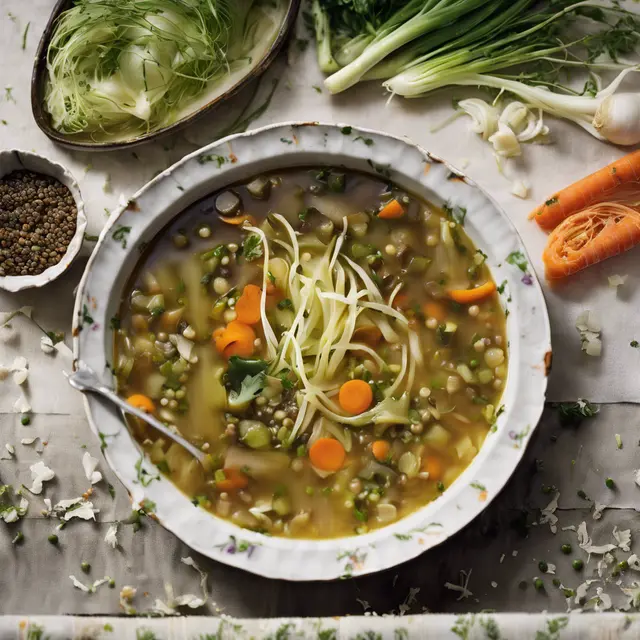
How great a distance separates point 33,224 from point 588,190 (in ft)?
8.87

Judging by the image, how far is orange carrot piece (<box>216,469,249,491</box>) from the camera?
3350mm

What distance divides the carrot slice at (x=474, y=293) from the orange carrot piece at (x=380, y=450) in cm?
73

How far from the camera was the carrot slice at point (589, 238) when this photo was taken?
3.56m

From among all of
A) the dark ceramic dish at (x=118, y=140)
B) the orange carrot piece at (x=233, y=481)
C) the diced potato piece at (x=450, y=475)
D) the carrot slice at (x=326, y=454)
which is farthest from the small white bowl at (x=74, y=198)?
the diced potato piece at (x=450, y=475)

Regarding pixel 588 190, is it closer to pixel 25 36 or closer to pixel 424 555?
pixel 424 555

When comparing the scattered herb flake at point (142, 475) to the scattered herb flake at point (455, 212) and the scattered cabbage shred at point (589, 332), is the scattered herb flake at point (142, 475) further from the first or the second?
the scattered cabbage shred at point (589, 332)

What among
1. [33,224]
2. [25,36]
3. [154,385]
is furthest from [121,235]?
[25,36]

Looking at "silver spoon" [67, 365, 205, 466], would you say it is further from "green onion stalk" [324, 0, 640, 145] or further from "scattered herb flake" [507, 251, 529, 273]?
"green onion stalk" [324, 0, 640, 145]

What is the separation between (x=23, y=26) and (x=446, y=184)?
2.36m

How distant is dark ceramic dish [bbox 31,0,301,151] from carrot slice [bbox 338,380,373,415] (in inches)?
58.7

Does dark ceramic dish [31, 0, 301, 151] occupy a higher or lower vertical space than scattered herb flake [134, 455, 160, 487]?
higher

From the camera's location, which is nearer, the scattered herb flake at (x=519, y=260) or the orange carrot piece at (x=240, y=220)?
the scattered herb flake at (x=519, y=260)

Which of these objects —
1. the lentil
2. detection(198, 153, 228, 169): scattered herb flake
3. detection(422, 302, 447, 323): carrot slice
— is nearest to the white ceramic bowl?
detection(198, 153, 228, 169): scattered herb flake

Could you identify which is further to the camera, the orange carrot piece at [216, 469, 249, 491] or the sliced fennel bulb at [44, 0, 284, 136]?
the sliced fennel bulb at [44, 0, 284, 136]
